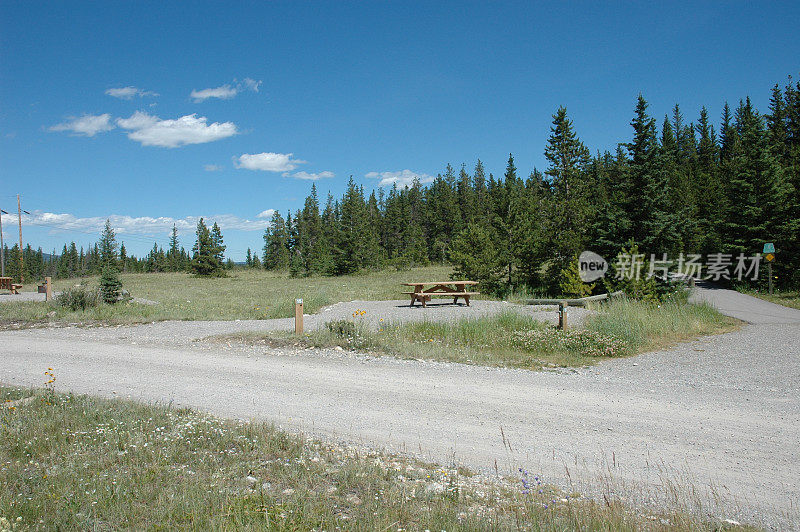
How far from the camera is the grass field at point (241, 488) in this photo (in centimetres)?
303

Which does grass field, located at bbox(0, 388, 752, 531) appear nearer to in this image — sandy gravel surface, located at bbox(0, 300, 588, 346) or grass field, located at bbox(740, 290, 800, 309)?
sandy gravel surface, located at bbox(0, 300, 588, 346)

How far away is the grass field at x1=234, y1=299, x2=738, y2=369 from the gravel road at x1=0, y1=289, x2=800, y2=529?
24.3 inches

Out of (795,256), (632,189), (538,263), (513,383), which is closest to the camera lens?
(513,383)

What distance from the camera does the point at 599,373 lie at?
7789 mm

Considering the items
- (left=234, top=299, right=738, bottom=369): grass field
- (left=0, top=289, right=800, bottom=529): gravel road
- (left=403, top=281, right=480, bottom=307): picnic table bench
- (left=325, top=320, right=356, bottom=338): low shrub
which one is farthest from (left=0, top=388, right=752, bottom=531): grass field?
(left=403, top=281, right=480, bottom=307): picnic table bench

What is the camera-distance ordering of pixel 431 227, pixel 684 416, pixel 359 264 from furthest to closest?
pixel 431 227
pixel 359 264
pixel 684 416

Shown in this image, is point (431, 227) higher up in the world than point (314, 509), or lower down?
higher up

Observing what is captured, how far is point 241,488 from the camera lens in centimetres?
350

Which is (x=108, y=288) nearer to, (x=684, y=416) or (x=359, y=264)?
(x=684, y=416)

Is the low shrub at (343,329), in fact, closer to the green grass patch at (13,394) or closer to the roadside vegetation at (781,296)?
the green grass patch at (13,394)

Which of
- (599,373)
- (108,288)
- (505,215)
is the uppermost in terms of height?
(505,215)

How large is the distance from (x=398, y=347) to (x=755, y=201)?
1080 inches

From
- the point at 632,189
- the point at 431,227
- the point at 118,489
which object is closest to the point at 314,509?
the point at 118,489

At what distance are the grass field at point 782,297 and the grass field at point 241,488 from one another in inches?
857
